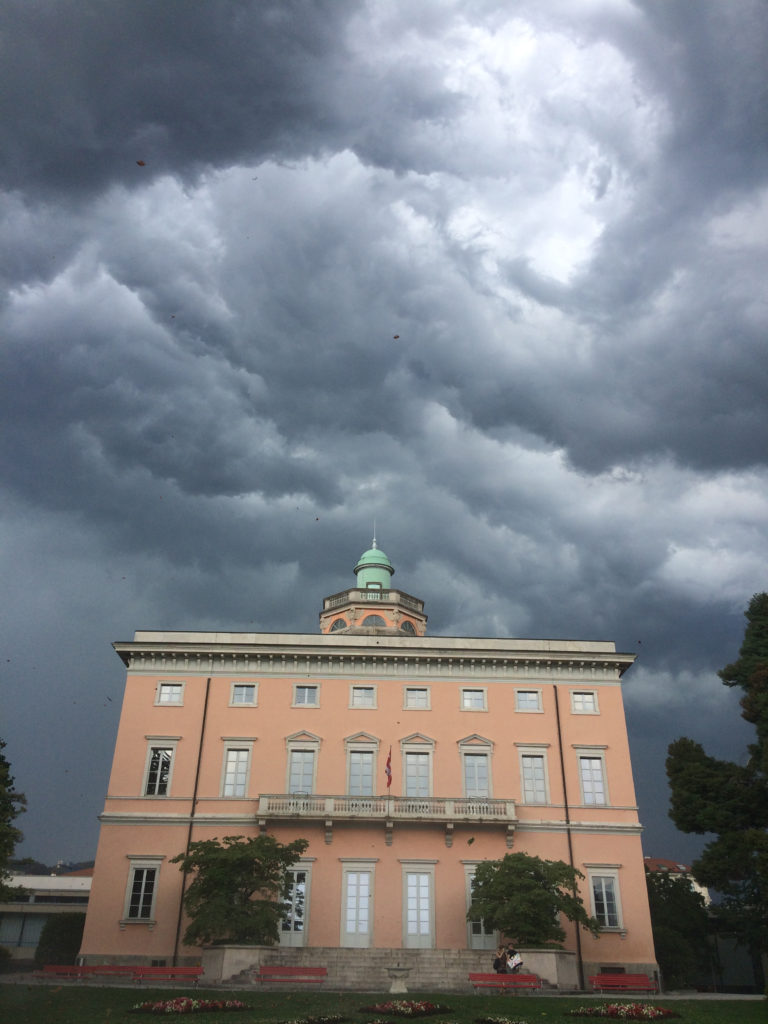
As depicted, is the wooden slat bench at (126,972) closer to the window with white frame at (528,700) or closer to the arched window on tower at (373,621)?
the window with white frame at (528,700)

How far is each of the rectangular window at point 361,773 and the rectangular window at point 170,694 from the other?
345 inches

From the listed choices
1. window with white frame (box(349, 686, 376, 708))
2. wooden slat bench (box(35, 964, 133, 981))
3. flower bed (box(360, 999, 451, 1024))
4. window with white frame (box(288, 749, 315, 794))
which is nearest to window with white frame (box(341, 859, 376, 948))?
window with white frame (box(288, 749, 315, 794))

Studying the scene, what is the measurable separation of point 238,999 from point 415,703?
17.3 m

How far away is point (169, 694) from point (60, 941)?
12348 millimetres

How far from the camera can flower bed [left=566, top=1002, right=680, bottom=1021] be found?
20.3m

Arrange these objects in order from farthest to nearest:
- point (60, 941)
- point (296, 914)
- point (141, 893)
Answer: point (60, 941) → point (141, 893) → point (296, 914)

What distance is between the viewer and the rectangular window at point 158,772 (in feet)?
121

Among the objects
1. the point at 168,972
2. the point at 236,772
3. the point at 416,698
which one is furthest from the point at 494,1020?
the point at 236,772

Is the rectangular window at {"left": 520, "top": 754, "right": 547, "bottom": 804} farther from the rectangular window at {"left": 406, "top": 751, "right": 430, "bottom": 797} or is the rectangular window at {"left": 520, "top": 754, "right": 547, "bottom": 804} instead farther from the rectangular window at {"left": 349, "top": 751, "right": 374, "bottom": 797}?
the rectangular window at {"left": 349, "top": 751, "right": 374, "bottom": 797}

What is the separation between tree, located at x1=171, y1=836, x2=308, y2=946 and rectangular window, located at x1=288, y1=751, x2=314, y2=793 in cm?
572

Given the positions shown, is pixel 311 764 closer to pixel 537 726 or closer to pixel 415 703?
pixel 415 703

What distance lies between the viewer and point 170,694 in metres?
38.9

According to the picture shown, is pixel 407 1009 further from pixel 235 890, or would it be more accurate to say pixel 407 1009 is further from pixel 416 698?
pixel 416 698

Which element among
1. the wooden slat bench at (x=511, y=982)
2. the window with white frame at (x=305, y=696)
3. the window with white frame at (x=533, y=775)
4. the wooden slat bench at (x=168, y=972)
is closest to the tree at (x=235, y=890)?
the wooden slat bench at (x=168, y=972)
